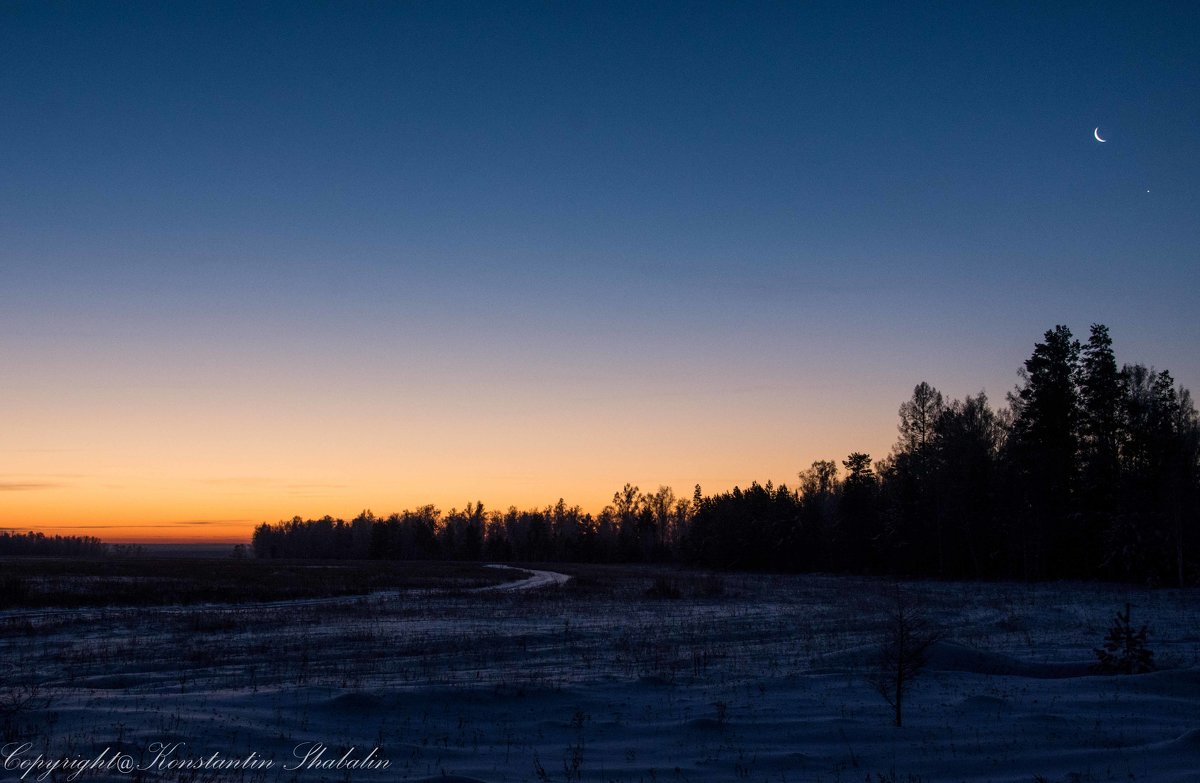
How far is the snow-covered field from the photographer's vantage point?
1127 centimetres

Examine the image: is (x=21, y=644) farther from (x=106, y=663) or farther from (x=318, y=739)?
(x=318, y=739)

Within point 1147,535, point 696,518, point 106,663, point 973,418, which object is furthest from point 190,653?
point 696,518

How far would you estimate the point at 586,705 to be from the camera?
15711 mm

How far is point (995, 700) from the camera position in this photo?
49.3ft

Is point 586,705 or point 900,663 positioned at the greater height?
point 900,663

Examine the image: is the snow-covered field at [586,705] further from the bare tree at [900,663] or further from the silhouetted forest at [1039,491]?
the silhouetted forest at [1039,491]

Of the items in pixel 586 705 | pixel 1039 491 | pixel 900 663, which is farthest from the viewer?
pixel 1039 491

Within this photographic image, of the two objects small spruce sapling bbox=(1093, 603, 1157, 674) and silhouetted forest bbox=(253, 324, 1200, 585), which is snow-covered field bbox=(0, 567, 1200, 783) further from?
silhouetted forest bbox=(253, 324, 1200, 585)

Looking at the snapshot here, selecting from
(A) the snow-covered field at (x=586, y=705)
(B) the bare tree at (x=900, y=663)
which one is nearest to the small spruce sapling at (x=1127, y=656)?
(A) the snow-covered field at (x=586, y=705)

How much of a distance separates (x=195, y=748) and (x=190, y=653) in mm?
12623
